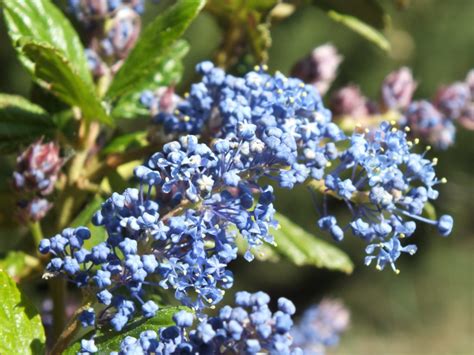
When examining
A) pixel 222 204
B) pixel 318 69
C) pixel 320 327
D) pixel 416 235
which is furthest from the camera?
pixel 416 235

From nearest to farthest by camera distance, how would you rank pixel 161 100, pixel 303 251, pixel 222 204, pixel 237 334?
pixel 237 334, pixel 222 204, pixel 161 100, pixel 303 251

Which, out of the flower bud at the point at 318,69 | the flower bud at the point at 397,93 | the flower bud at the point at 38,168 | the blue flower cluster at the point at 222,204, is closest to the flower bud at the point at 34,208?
the flower bud at the point at 38,168

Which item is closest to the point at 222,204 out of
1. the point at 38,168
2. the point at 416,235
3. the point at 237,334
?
the point at 237,334

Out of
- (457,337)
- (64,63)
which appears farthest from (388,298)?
(64,63)

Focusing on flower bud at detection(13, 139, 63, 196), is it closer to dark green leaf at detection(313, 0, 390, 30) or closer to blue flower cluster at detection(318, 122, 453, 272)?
blue flower cluster at detection(318, 122, 453, 272)

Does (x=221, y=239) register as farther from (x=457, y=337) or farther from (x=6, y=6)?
(x=457, y=337)

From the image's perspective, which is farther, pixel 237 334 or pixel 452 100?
pixel 452 100

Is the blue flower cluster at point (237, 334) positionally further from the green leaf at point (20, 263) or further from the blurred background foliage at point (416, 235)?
the blurred background foliage at point (416, 235)

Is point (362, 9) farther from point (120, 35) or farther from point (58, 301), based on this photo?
point (58, 301)
